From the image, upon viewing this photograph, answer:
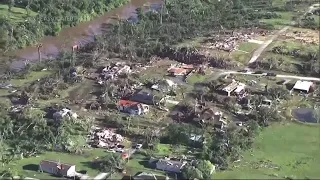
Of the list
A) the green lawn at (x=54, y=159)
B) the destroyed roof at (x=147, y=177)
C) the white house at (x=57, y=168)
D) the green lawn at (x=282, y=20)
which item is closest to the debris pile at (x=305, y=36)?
the green lawn at (x=282, y=20)

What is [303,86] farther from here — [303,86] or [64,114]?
[64,114]

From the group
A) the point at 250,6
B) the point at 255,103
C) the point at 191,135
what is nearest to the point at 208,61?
the point at 255,103

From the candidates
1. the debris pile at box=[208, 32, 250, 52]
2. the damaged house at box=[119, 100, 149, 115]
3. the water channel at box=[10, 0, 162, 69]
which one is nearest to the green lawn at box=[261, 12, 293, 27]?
the debris pile at box=[208, 32, 250, 52]

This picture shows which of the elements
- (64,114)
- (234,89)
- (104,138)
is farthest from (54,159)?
(234,89)

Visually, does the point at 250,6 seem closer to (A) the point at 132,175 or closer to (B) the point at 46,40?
(B) the point at 46,40

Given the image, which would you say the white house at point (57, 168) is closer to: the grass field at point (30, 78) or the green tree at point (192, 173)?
the green tree at point (192, 173)
